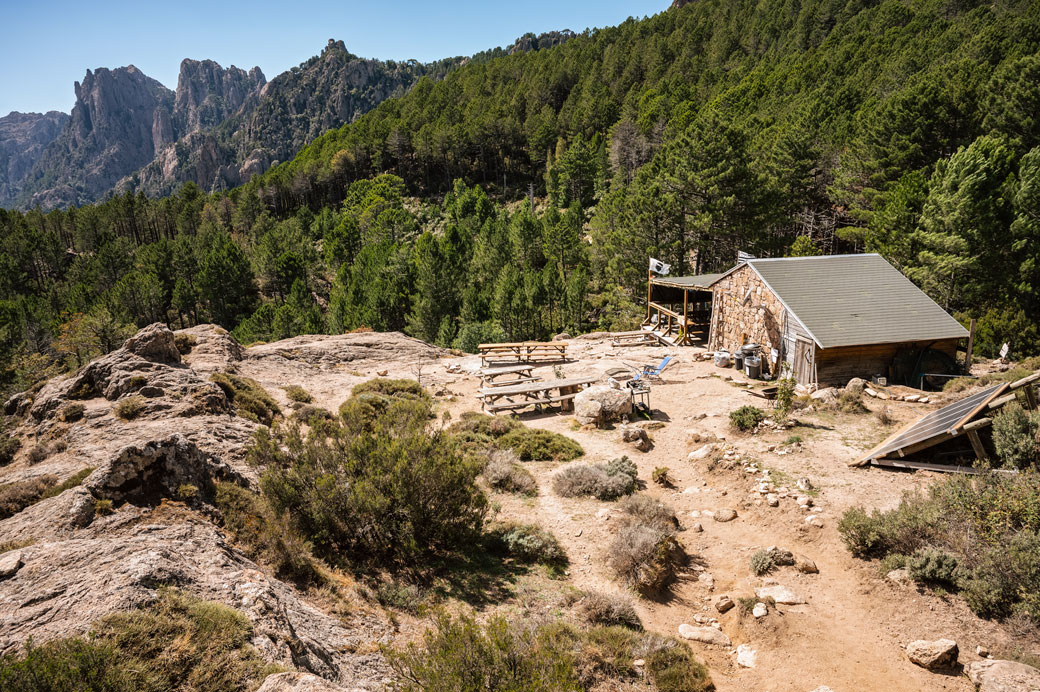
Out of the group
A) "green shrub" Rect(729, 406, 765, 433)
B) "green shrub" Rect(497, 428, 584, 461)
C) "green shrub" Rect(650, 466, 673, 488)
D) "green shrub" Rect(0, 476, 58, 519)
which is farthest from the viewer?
"green shrub" Rect(729, 406, 765, 433)

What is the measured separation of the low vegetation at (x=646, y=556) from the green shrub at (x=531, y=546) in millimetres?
880

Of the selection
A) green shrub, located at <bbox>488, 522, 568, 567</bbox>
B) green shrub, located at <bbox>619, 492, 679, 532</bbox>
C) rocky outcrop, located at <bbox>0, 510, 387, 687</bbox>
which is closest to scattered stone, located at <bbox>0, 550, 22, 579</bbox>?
rocky outcrop, located at <bbox>0, 510, 387, 687</bbox>

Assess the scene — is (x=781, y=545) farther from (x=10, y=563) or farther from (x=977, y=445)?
(x=10, y=563)

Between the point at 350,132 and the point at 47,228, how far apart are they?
55.0m

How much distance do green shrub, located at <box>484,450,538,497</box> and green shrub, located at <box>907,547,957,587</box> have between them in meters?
6.40

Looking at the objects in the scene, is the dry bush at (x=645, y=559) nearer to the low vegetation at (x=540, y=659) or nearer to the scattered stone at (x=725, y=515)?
the low vegetation at (x=540, y=659)

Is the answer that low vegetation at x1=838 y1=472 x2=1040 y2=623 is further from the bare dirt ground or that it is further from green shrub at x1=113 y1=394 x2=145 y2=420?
green shrub at x1=113 y1=394 x2=145 y2=420

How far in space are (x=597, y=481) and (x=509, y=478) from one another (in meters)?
1.94

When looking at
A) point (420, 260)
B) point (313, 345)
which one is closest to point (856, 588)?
point (313, 345)

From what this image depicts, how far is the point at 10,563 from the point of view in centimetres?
455

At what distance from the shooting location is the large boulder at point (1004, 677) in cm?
507

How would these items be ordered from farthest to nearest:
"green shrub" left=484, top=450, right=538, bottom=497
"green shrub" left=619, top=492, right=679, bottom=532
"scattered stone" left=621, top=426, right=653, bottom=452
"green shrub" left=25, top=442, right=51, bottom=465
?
"scattered stone" left=621, top=426, right=653, bottom=452, "green shrub" left=484, top=450, right=538, bottom=497, "green shrub" left=619, top=492, right=679, bottom=532, "green shrub" left=25, top=442, right=51, bottom=465

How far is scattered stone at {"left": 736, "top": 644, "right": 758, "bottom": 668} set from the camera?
238 inches

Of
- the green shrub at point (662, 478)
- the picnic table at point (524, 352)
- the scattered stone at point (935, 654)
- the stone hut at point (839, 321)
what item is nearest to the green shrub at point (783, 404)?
the stone hut at point (839, 321)
